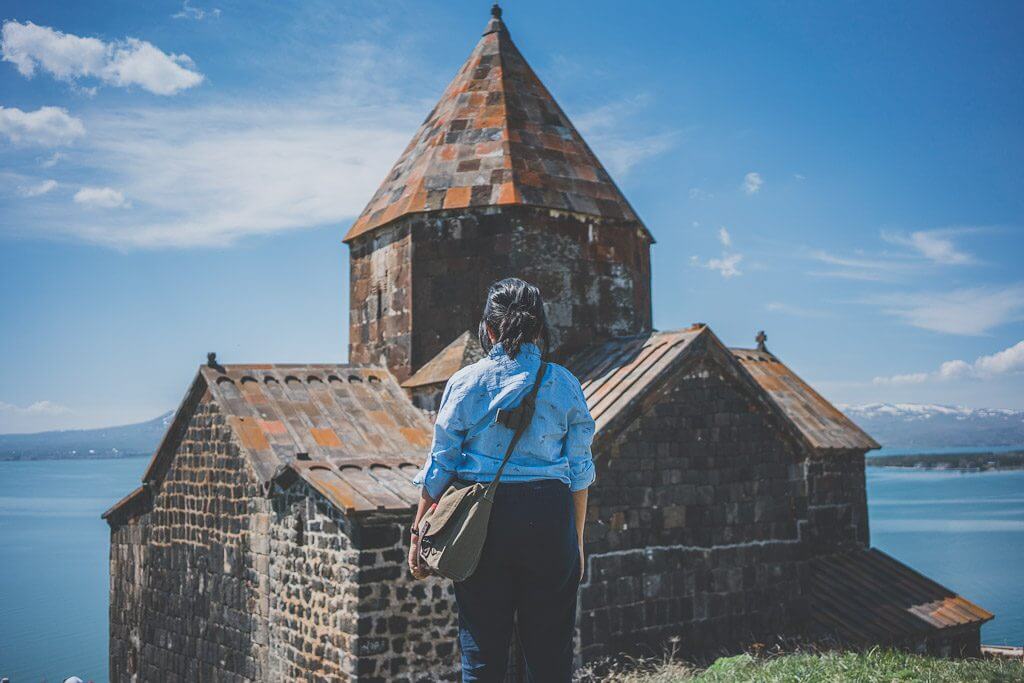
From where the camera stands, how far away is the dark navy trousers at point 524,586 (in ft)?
9.09

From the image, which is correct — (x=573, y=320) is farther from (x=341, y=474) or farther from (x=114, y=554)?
(x=114, y=554)

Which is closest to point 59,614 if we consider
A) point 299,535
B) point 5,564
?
point 5,564

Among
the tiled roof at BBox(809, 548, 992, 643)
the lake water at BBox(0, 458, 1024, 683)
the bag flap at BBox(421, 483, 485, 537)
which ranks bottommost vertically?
the lake water at BBox(0, 458, 1024, 683)

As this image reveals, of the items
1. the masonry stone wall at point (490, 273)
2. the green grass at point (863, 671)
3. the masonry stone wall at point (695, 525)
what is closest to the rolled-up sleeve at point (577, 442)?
the green grass at point (863, 671)

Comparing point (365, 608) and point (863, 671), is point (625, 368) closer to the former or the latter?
point (365, 608)

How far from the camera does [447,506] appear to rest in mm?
2752

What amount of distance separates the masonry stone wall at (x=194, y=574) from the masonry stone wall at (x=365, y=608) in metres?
0.93

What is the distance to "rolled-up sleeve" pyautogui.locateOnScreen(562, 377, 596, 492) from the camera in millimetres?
2967

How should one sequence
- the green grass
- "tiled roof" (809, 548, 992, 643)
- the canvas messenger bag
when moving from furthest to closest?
1. "tiled roof" (809, 548, 992, 643)
2. the green grass
3. the canvas messenger bag

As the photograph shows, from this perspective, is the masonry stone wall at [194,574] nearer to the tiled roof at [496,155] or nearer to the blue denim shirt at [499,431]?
the tiled roof at [496,155]

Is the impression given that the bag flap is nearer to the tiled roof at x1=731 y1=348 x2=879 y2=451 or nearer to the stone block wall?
the tiled roof at x1=731 y1=348 x2=879 y2=451

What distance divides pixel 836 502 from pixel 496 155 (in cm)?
665

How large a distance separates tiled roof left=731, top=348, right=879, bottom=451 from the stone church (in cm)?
44

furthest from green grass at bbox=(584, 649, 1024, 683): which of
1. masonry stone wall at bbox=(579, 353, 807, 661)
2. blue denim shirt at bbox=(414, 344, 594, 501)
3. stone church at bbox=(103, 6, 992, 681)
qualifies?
blue denim shirt at bbox=(414, 344, 594, 501)
